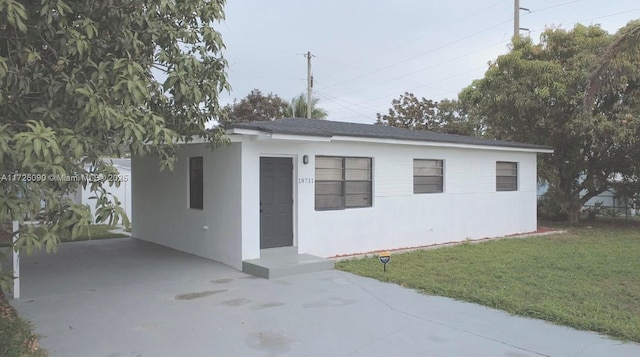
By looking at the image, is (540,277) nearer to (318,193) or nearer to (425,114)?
(318,193)

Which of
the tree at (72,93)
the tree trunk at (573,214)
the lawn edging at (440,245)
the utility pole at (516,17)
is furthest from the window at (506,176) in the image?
the tree at (72,93)

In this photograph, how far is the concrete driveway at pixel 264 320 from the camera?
504cm

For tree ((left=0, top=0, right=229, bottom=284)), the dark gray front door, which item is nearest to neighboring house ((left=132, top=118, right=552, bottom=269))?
the dark gray front door

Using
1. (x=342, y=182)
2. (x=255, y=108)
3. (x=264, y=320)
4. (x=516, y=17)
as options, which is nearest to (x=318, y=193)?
(x=342, y=182)

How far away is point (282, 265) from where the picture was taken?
28.6ft

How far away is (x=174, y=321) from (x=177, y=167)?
5898 mm

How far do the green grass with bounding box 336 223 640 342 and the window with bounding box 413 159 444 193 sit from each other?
1619mm

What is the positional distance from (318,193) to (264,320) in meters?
4.76

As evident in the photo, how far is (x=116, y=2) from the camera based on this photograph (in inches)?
175

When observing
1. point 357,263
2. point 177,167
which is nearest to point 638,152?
point 357,263

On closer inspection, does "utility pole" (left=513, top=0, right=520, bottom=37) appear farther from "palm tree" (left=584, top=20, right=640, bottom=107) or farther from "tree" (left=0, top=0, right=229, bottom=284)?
"tree" (left=0, top=0, right=229, bottom=284)

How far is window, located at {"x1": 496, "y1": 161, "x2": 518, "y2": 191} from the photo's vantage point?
14.8 meters

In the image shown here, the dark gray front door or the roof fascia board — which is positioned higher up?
the roof fascia board

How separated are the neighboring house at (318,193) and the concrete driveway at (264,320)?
1363 mm
